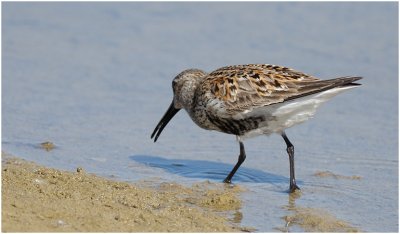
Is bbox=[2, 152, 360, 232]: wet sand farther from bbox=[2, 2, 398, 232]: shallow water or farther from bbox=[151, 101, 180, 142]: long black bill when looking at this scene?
bbox=[151, 101, 180, 142]: long black bill

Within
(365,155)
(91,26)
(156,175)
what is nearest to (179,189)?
(156,175)

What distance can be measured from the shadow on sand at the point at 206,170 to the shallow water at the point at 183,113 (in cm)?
2

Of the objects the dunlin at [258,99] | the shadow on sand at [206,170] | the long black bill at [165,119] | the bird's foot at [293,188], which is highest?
the dunlin at [258,99]

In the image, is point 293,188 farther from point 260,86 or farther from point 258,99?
point 260,86

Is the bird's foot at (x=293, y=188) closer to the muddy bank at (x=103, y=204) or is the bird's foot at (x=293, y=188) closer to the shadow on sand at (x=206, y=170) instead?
the shadow on sand at (x=206, y=170)

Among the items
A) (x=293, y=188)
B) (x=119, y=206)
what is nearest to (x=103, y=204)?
(x=119, y=206)

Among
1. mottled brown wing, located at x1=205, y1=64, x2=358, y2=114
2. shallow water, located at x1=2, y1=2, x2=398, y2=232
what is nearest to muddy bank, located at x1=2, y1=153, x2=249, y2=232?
shallow water, located at x1=2, y1=2, x2=398, y2=232

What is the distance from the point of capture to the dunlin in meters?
8.73

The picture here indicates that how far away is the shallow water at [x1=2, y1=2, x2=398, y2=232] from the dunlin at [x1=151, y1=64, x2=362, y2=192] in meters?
0.64

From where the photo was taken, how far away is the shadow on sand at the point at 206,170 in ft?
31.5

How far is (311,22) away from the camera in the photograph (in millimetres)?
15039

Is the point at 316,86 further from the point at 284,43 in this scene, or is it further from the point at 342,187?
the point at 284,43

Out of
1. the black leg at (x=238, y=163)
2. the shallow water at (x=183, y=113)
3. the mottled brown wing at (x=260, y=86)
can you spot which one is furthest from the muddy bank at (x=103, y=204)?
the mottled brown wing at (x=260, y=86)

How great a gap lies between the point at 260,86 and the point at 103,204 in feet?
7.56
